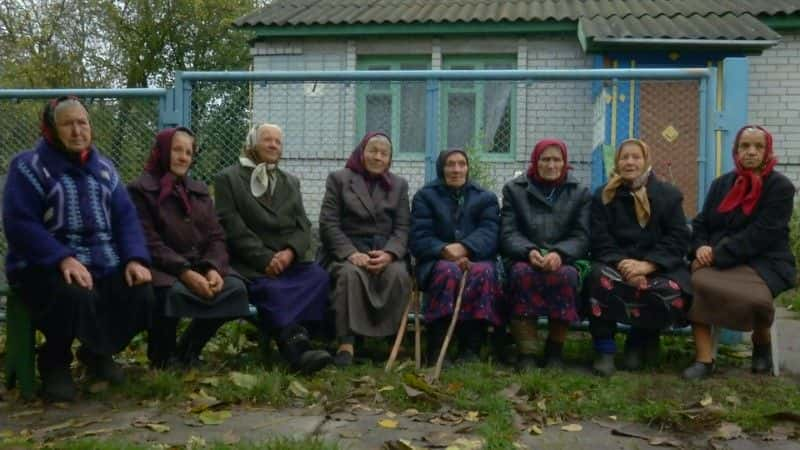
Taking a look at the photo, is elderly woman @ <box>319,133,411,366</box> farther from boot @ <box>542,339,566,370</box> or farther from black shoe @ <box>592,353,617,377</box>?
black shoe @ <box>592,353,617,377</box>

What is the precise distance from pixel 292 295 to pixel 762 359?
286 cm

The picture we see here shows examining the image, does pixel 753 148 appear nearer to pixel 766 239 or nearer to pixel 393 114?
pixel 766 239

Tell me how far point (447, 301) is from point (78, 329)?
6.98 ft

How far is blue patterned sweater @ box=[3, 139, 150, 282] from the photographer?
4.59 meters

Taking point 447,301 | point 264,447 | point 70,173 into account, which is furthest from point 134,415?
point 447,301

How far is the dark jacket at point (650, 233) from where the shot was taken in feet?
17.9

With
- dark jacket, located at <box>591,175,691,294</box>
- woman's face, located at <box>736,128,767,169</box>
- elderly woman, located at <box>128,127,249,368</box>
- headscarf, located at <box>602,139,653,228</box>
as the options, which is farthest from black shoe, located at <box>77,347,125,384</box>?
woman's face, located at <box>736,128,767,169</box>

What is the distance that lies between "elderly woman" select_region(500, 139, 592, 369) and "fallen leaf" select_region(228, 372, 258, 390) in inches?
64.1

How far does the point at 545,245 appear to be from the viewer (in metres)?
5.58

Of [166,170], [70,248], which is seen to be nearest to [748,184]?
[166,170]

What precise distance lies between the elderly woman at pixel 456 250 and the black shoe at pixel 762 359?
61.6 inches

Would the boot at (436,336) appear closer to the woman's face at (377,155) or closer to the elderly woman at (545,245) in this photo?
the elderly woman at (545,245)

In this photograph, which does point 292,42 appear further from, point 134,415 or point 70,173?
point 134,415

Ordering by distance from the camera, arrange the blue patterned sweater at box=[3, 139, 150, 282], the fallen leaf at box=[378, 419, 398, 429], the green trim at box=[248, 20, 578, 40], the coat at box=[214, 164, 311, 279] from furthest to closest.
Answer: the green trim at box=[248, 20, 578, 40] → the coat at box=[214, 164, 311, 279] → the blue patterned sweater at box=[3, 139, 150, 282] → the fallen leaf at box=[378, 419, 398, 429]
